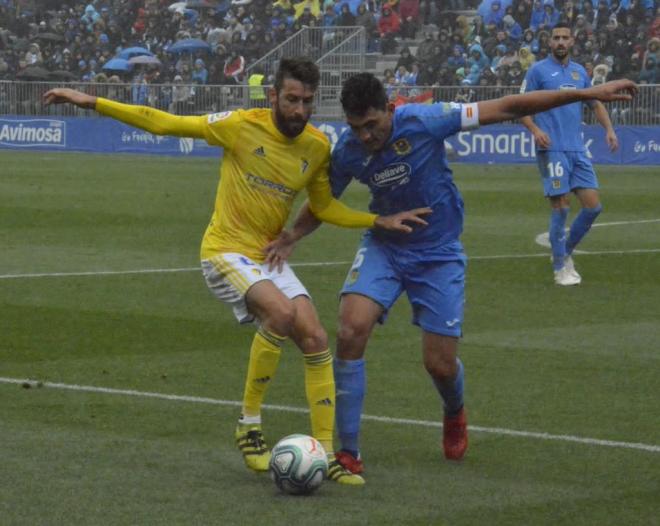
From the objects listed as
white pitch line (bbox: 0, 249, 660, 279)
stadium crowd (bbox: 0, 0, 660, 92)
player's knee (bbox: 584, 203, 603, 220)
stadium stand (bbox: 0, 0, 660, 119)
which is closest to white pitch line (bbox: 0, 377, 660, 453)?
white pitch line (bbox: 0, 249, 660, 279)

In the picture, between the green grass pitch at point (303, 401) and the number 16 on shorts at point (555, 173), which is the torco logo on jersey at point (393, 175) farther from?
the number 16 on shorts at point (555, 173)

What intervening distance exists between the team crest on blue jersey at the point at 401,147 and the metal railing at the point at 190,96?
27410mm

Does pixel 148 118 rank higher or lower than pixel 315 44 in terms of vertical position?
higher

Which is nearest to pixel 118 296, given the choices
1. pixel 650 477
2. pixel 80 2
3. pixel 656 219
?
pixel 650 477

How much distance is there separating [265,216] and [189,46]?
36417 mm

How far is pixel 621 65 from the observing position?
35562 millimetres

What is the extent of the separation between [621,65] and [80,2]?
21.2 meters

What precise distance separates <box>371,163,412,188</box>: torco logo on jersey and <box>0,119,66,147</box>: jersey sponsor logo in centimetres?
3333

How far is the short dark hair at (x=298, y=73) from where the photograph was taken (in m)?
7.15

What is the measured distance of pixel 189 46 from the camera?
4331cm

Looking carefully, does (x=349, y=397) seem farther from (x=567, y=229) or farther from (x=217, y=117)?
(x=567, y=229)

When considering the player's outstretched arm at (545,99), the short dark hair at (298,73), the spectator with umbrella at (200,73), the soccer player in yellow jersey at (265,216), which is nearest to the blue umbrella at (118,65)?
the spectator with umbrella at (200,73)

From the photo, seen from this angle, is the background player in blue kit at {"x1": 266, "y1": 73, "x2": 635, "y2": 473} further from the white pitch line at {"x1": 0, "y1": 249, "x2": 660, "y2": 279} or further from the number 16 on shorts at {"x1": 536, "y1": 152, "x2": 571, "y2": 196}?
the white pitch line at {"x1": 0, "y1": 249, "x2": 660, "y2": 279}

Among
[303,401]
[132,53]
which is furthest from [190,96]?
[303,401]
